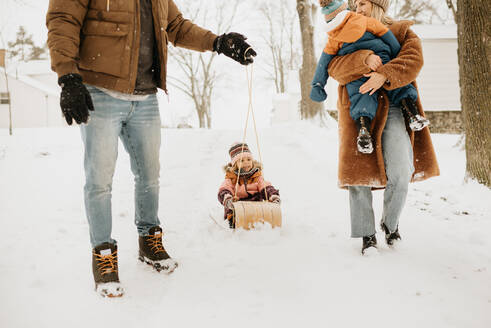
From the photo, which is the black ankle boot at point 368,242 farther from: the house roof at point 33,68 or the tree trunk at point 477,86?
the house roof at point 33,68

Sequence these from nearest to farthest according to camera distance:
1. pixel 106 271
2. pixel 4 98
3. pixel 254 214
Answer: pixel 106 271
pixel 254 214
pixel 4 98

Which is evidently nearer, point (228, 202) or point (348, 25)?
point (348, 25)

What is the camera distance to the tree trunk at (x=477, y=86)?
14.3 feet

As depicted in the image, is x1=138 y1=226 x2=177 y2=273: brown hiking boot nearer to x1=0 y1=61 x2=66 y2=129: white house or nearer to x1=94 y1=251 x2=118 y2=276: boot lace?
x1=94 y1=251 x2=118 y2=276: boot lace

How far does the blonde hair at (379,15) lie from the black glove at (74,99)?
84.4 inches

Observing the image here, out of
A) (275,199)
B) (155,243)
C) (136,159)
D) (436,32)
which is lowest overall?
(155,243)

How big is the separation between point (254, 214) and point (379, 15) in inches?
77.4

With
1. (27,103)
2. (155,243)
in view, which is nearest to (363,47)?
(155,243)

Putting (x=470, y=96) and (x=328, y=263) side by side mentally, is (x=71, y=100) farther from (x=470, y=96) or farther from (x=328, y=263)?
(x=470, y=96)

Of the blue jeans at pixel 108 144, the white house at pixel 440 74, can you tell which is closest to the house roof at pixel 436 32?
the white house at pixel 440 74

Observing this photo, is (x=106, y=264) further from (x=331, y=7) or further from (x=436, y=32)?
(x=436, y=32)

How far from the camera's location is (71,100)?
203 cm

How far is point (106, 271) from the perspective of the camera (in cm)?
225

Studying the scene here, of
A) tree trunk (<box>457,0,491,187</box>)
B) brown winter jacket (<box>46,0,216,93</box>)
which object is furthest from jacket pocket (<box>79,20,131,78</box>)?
tree trunk (<box>457,0,491,187</box>)
